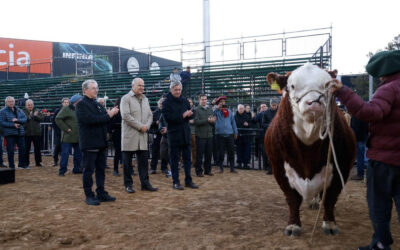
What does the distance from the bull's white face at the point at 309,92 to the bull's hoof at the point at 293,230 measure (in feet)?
4.30

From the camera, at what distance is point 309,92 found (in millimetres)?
2670

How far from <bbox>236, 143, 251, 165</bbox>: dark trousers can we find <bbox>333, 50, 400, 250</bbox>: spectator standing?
249 inches

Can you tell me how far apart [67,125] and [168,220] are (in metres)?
4.75

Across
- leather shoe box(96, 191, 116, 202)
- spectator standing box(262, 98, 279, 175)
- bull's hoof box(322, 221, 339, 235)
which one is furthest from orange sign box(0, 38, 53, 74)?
bull's hoof box(322, 221, 339, 235)

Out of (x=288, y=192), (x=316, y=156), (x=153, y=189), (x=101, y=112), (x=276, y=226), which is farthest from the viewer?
(x=153, y=189)

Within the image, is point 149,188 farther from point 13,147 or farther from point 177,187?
point 13,147

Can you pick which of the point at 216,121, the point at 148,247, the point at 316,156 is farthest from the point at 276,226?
the point at 216,121

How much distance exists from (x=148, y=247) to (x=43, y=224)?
156 centimetres

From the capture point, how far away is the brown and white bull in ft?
8.85

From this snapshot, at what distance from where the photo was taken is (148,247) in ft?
10.6

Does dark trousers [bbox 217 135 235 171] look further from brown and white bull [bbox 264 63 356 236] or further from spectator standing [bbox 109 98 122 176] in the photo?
brown and white bull [bbox 264 63 356 236]

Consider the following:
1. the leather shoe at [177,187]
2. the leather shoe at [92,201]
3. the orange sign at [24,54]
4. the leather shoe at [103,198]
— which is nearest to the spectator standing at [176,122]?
the leather shoe at [177,187]

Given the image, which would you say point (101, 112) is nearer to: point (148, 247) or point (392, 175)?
point (148, 247)

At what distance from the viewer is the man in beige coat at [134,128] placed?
18.8 ft
